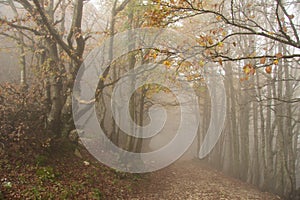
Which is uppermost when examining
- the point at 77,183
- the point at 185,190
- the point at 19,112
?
the point at 19,112

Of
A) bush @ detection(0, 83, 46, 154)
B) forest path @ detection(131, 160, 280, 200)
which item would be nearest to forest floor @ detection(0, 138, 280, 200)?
forest path @ detection(131, 160, 280, 200)

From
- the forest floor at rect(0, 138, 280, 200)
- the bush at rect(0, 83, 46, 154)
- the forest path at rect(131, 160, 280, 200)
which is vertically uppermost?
the bush at rect(0, 83, 46, 154)

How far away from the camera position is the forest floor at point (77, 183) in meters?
5.93

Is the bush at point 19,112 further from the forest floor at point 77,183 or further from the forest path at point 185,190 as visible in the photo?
the forest path at point 185,190

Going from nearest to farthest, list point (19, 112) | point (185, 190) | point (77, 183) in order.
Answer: point (77, 183) → point (19, 112) → point (185, 190)

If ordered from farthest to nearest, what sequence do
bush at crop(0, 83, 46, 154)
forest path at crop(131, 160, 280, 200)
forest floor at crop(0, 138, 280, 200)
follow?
forest path at crop(131, 160, 280, 200), bush at crop(0, 83, 46, 154), forest floor at crop(0, 138, 280, 200)

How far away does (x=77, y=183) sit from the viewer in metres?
7.16

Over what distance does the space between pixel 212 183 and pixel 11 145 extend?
9.76 metres

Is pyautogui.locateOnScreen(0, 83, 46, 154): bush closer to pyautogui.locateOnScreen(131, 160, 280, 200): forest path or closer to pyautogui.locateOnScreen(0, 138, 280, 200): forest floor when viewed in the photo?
pyautogui.locateOnScreen(0, 138, 280, 200): forest floor

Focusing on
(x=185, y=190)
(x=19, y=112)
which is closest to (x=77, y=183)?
(x=19, y=112)

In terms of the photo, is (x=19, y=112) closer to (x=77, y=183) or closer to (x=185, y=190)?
(x=77, y=183)

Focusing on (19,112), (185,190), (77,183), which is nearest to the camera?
(77,183)

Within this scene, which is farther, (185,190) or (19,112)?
(185,190)

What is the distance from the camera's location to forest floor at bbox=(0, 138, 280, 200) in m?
5.93
